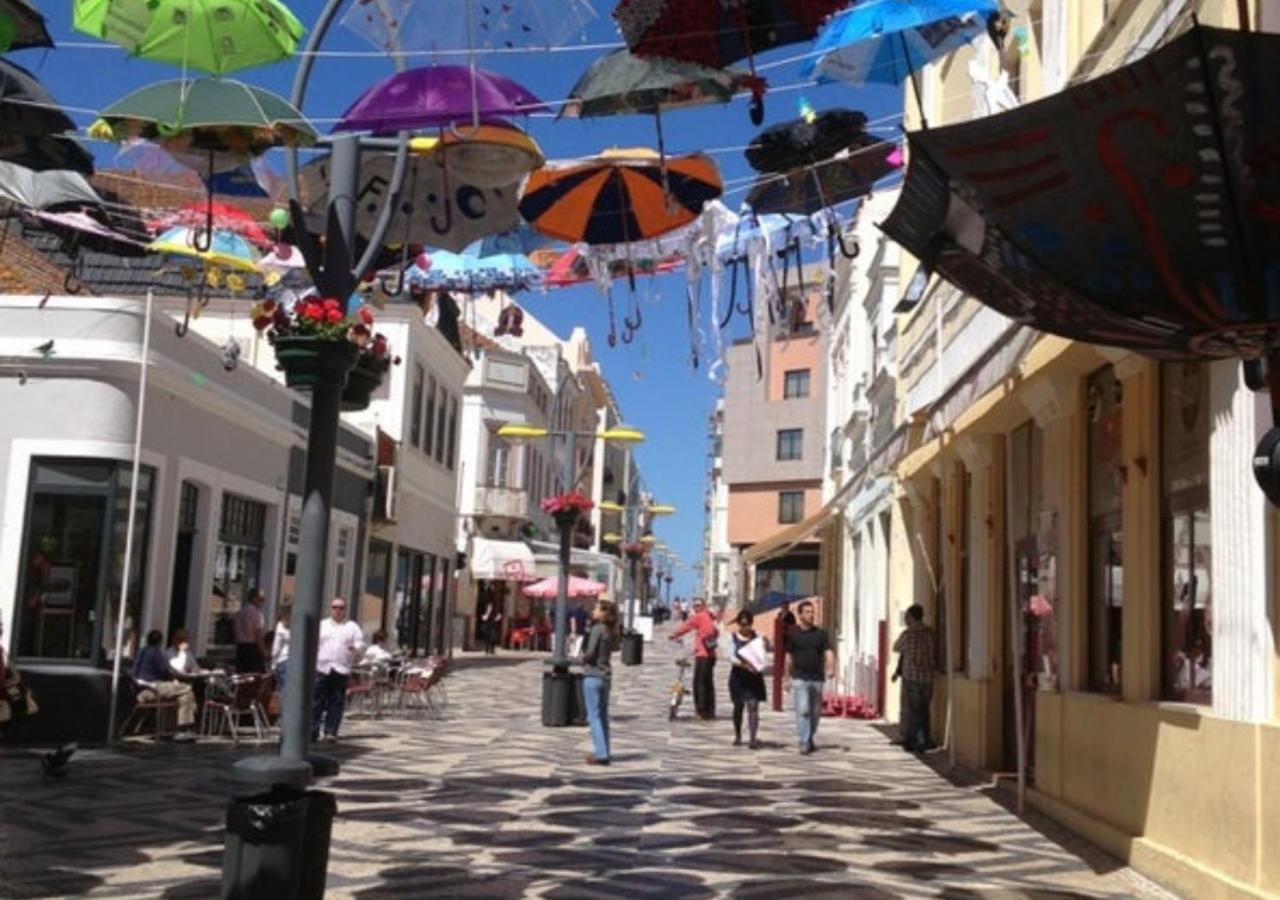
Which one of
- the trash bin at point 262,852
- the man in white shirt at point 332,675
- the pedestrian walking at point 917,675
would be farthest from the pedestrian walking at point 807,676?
the trash bin at point 262,852

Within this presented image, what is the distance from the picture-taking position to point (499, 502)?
45250 millimetres

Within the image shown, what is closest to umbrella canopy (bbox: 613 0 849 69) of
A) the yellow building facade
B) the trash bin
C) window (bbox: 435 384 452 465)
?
the yellow building facade

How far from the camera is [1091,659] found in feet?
35.3

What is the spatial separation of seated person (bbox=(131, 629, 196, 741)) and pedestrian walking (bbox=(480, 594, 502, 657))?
24.0 meters

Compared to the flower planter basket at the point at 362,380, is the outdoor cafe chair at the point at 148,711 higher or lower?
lower

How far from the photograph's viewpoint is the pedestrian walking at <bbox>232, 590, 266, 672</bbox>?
17297mm

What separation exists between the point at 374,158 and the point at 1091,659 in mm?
6547

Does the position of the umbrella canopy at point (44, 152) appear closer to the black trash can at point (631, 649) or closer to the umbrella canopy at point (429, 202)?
the umbrella canopy at point (429, 202)

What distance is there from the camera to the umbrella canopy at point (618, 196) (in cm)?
955

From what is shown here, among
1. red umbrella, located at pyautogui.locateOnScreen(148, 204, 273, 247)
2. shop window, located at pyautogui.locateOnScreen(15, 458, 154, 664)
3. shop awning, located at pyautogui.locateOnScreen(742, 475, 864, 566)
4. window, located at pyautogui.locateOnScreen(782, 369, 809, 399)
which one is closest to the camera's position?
red umbrella, located at pyautogui.locateOnScreen(148, 204, 273, 247)

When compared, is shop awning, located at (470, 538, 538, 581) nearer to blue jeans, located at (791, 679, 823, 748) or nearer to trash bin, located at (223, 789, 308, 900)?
blue jeans, located at (791, 679, 823, 748)

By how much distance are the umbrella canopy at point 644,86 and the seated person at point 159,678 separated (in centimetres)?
922

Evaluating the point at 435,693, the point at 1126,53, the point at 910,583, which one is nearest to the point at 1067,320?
the point at 1126,53

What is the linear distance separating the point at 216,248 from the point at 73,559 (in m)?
3.67
